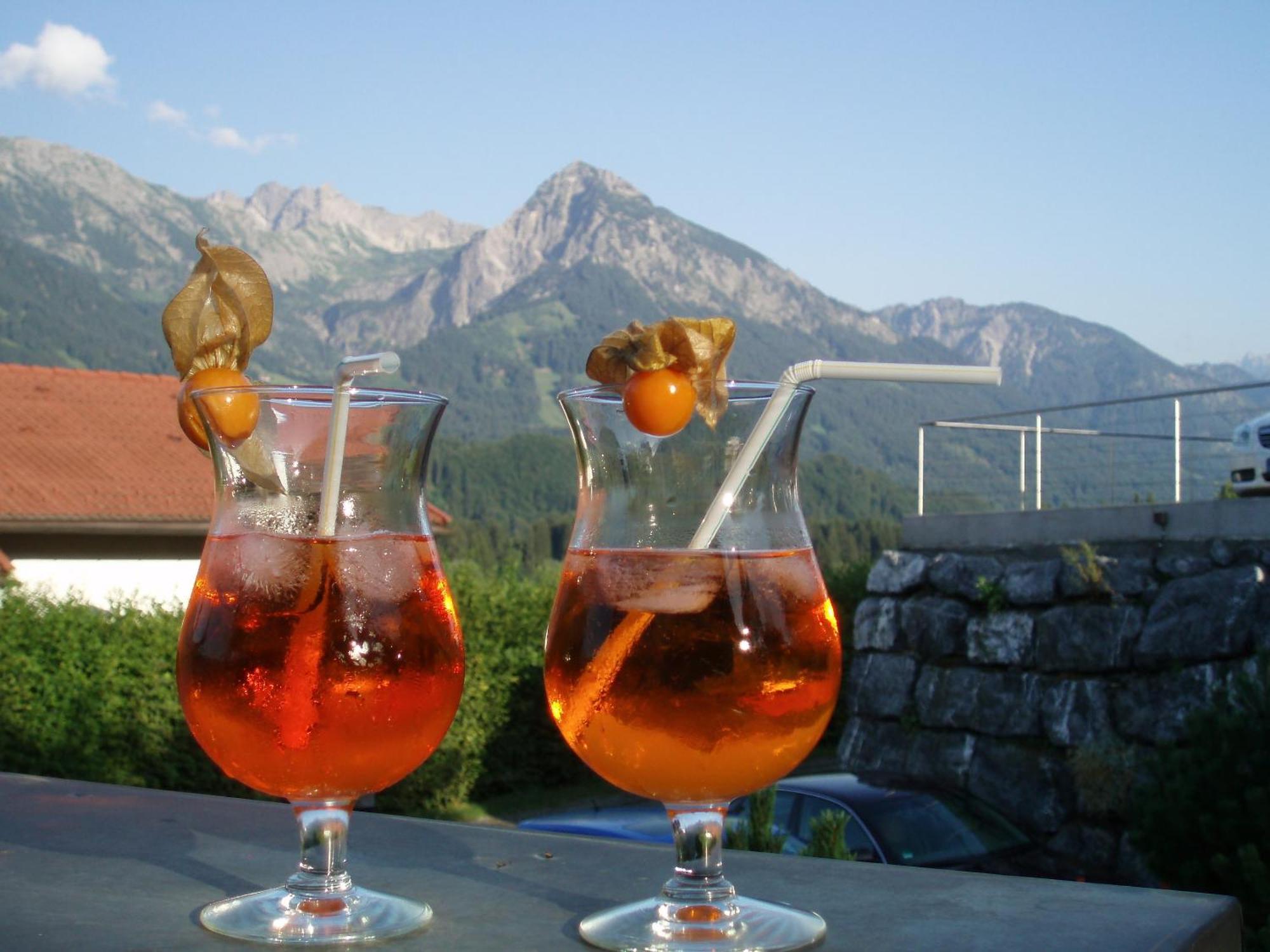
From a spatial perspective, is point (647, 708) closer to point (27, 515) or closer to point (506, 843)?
point (506, 843)

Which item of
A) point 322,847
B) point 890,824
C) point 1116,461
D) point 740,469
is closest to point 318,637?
point 322,847

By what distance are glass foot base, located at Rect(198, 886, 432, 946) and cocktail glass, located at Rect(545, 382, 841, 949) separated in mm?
169

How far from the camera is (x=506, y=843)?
1447mm

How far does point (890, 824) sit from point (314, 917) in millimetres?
6103

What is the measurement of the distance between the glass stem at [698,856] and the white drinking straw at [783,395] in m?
0.26

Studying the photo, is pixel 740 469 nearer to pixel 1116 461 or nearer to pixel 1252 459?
pixel 1252 459

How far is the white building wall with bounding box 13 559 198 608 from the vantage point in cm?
1535

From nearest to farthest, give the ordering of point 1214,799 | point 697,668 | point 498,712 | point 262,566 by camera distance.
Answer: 1. point 697,668
2. point 262,566
3. point 1214,799
4. point 498,712

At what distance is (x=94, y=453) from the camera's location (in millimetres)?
17891

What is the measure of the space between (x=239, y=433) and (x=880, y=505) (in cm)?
7193

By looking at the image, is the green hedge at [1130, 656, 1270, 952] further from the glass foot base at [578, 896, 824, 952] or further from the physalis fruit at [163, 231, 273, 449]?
the physalis fruit at [163, 231, 273, 449]

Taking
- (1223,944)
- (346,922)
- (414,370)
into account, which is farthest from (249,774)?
(414,370)

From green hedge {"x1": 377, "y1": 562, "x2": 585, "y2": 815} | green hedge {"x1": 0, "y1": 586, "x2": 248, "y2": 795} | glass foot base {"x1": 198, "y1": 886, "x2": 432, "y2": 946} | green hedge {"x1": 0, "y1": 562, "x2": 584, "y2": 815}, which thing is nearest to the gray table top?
glass foot base {"x1": 198, "y1": 886, "x2": 432, "y2": 946}

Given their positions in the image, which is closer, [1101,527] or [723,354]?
[723,354]
